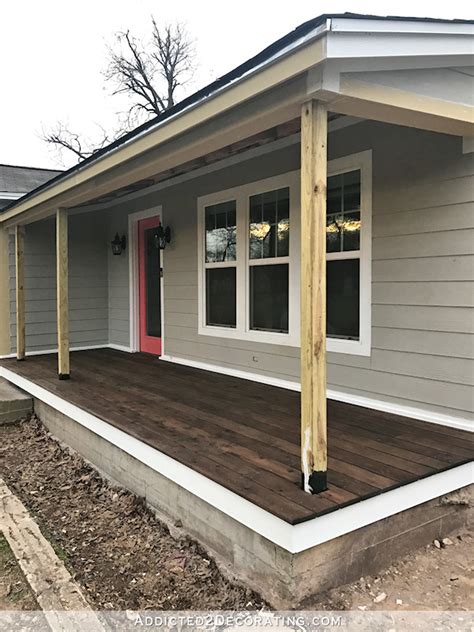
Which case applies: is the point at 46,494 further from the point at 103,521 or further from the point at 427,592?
the point at 427,592

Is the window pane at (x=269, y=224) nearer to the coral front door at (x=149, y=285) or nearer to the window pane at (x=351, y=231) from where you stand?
the window pane at (x=351, y=231)

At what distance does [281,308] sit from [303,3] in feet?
49.9

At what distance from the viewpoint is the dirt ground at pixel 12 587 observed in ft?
7.27

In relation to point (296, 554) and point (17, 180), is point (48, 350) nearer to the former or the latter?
point (17, 180)

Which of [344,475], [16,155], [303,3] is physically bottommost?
[344,475]

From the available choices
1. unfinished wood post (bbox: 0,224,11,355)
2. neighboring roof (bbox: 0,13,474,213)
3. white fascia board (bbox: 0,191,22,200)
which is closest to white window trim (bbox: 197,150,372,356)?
neighboring roof (bbox: 0,13,474,213)

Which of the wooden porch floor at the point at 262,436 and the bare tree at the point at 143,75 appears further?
the bare tree at the point at 143,75

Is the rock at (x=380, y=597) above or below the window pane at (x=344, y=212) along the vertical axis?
below

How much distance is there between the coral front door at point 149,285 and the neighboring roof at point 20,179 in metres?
1.89

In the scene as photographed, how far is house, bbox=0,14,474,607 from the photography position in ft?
7.34

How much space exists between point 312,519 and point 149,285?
5028 millimetres

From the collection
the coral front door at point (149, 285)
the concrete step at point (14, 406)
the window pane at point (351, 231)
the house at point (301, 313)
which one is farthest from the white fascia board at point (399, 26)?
the concrete step at point (14, 406)

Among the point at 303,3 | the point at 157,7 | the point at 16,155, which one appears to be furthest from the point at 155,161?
the point at 16,155

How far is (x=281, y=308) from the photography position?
453cm
